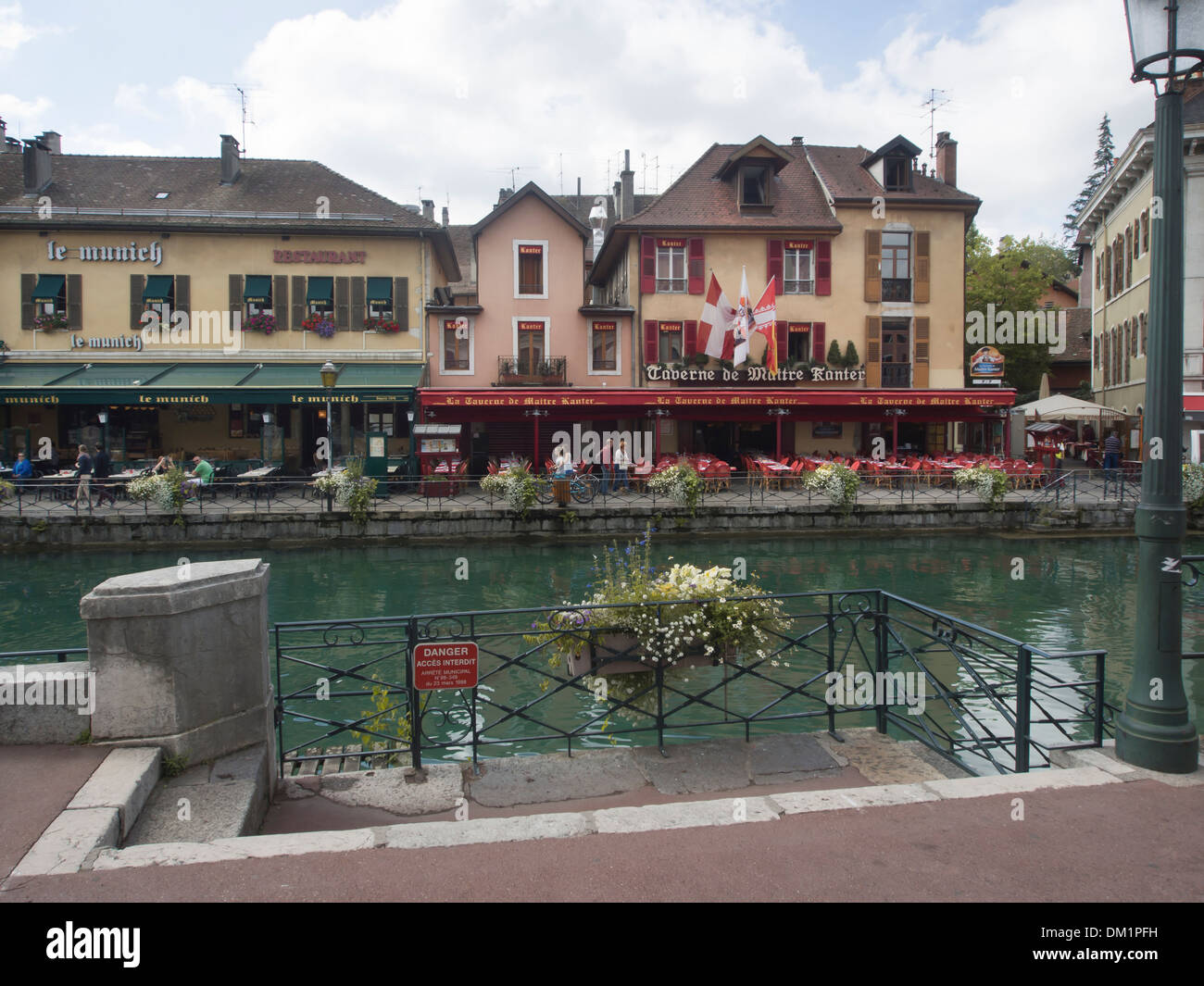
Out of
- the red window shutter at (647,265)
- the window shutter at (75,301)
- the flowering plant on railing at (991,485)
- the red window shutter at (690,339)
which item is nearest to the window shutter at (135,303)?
the window shutter at (75,301)

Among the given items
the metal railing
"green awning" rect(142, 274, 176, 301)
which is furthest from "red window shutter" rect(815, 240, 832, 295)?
"green awning" rect(142, 274, 176, 301)

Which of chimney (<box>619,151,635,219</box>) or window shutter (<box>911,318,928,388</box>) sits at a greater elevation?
chimney (<box>619,151,635,219</box>)

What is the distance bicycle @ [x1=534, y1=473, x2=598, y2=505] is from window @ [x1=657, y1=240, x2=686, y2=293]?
9.32 m

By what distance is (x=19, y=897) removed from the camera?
123 inches

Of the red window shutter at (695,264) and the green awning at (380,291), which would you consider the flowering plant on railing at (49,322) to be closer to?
the green awning at (380,291)

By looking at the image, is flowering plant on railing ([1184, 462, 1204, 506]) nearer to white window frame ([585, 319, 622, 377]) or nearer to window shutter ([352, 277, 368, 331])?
white window frame ([585, 319, 622, 377])

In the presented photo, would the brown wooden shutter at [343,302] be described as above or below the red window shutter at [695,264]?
below

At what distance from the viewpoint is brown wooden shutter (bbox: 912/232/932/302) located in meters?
27.4

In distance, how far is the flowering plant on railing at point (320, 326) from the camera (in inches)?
987

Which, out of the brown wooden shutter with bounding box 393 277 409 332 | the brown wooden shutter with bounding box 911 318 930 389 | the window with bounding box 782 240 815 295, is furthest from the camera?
the brown wooden shutter with bounding box 911 318 930 389

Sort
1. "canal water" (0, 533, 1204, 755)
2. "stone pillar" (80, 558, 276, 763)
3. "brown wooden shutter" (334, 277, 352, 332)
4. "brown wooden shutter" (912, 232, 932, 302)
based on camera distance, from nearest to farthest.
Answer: "stone pillar" (80, 558, 276, 763) → "canal water" (0, 533, 1204, 755) → "brown wooden shutter" (334, 277, 352, 332) → "brown wooden shutter" (912, 232, 932, 302)

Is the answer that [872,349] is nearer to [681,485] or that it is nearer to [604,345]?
[604,345]

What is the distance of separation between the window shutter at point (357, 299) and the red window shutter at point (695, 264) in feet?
33.7
